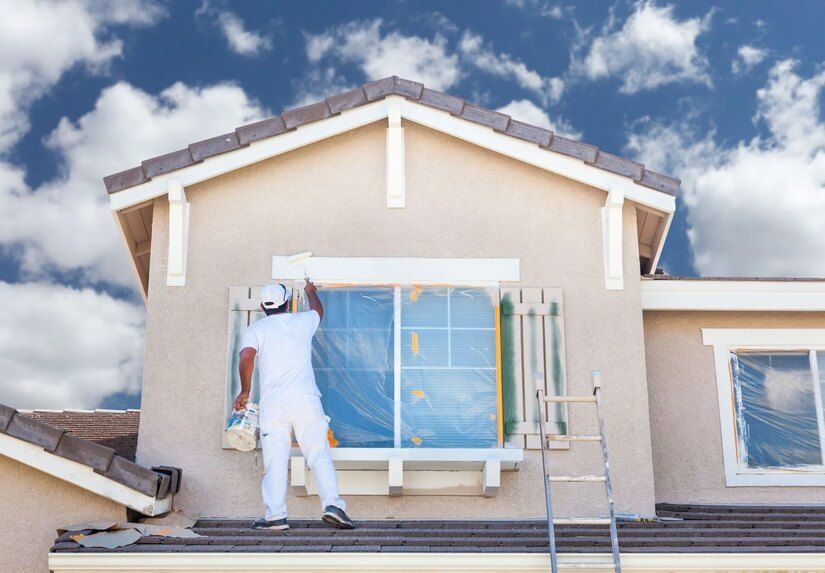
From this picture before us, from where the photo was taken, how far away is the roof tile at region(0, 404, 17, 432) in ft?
26.7

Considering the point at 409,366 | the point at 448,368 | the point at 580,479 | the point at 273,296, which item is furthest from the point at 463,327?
the point at 580,479

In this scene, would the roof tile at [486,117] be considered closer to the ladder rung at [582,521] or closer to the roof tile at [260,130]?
the roof tile at [260,130]

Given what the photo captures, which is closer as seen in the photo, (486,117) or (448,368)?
(448,368)

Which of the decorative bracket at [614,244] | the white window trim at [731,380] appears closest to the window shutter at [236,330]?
the decorative bracket at [614,244]

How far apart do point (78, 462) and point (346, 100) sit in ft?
13.0

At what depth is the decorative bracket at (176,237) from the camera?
9.36 metres

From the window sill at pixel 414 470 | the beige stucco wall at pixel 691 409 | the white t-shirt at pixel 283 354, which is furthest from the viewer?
the beige stucco wall at pixel 691 409

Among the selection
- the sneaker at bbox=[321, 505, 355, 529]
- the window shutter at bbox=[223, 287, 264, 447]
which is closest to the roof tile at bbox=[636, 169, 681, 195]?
the window shutter at bbox=[223, 287, 264, 447]

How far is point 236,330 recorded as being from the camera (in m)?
9.21

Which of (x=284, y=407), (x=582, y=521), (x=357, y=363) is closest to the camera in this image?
(x=582, y=521)

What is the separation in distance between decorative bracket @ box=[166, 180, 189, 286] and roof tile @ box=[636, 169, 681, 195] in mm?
4166

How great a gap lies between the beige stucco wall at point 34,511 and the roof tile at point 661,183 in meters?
5.37

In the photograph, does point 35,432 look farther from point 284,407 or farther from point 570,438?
point 570,438

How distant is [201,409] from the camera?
29.7 feet
